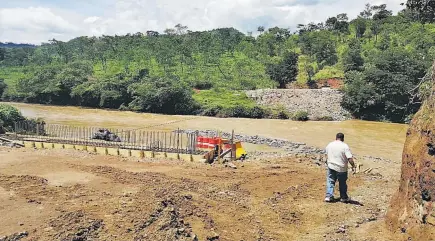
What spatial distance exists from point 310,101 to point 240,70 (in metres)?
16.3

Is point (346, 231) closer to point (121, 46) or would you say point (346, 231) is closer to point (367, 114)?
point (367, 114)

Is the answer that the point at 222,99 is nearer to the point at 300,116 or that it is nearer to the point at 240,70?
the point at 300,116

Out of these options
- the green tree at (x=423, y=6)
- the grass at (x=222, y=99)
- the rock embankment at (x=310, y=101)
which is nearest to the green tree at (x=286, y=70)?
the rock embankment at (x=310, y=101)

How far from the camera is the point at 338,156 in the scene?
9492 millimetres

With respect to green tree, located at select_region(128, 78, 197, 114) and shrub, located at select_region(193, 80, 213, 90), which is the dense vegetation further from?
shrub, located at select_region(193, 80, 213, 90)

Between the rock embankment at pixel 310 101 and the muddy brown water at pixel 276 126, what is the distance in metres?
2.46

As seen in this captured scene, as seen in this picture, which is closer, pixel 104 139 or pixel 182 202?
pixel 182 202

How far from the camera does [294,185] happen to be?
12.6 m

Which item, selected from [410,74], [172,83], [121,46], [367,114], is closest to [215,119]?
[172,83]

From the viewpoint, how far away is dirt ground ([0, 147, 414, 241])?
8352mm

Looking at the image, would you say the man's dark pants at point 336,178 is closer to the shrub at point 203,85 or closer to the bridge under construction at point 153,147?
the bridge under construction at point 153,147

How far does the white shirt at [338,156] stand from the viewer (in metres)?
9.45

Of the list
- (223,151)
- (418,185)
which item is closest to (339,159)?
(418,185)

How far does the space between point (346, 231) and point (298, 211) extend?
163cm
